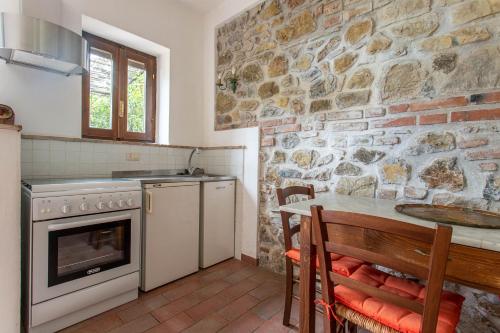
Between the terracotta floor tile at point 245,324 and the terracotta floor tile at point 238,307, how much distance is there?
49mm

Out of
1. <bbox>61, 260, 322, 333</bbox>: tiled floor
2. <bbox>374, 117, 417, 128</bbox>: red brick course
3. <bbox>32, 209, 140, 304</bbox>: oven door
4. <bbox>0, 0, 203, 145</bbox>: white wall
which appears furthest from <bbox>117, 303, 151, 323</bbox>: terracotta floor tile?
<bbox>374, 117, 417, 128</bbox>: red brick course

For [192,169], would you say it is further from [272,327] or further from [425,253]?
[425,253]

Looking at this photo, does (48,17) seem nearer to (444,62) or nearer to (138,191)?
(138,191)

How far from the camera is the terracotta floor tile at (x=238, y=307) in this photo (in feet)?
5.64

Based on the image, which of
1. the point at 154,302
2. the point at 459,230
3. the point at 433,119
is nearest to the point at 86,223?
the point at 154,302

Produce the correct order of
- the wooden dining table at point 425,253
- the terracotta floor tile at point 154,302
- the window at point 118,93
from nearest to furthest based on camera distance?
the wooden dining table at point 425,253, the terracotta floor tile at point 154,302, the window at point 118,93

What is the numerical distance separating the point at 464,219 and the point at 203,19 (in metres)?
3.25

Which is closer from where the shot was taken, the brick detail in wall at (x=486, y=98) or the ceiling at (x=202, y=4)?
the brick detail in wall at (x=486, y=98)

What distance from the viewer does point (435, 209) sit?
4.28 feet

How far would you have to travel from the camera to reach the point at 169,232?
2.09 metres

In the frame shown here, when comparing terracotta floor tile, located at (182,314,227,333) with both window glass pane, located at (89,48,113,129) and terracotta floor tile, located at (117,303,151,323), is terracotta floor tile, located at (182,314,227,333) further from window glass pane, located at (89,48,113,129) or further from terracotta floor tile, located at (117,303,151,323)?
window glass pane, located at (89,48,113,129)

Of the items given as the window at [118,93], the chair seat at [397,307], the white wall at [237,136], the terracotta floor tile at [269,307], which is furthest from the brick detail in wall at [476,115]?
the window at [118,93]

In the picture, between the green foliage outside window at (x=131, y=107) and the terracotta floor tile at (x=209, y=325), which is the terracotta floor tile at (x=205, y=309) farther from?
the green foliage outside window at (x=131, y=107)

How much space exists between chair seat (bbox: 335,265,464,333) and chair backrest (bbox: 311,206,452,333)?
0.30 ft
